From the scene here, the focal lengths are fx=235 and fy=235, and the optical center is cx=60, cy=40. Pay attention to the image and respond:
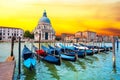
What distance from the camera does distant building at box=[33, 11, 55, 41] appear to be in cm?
9600

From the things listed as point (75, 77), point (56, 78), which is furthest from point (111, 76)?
point (56, 78)

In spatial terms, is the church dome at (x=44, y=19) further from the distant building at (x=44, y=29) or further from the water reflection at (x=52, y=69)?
the water reflection at (x=52, y=69)

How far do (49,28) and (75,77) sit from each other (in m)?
86.3

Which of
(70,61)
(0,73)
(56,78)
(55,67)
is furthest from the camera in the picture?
(70,61)

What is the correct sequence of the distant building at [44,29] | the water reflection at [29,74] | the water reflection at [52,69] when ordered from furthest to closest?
the distant building at [44,29], the water reflection at [52,69], the water reflection at [29,74]

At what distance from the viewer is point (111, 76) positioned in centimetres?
1370

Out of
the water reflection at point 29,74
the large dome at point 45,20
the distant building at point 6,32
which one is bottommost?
the water reflection at point 29,74

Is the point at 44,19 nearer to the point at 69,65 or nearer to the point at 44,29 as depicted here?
the point at 44,29

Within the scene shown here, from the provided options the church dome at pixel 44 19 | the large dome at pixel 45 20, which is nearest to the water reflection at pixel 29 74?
the large dome at pixel 45 20

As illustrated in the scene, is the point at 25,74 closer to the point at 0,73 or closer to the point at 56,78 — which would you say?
the point at 56,78

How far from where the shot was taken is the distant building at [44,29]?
96.0 meters

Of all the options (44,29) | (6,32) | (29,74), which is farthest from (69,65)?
(44,29)

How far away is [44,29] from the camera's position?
3836 inches

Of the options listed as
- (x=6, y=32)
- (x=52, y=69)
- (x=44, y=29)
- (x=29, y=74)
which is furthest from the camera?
(x=44, y=29)
